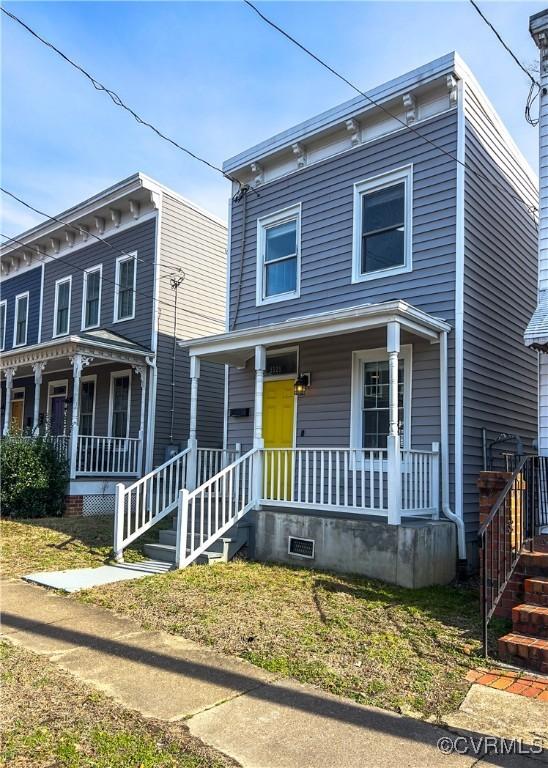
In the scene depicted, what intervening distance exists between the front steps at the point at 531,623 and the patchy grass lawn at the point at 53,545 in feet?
17.7

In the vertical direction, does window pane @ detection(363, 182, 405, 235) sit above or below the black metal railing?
above

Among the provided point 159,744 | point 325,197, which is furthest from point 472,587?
point 325,197

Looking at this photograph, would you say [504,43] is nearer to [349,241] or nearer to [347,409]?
[349,241]

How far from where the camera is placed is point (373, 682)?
13.7 ft

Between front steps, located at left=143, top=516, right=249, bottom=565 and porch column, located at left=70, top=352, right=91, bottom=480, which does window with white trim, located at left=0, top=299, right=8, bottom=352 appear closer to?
porch column, located at left=70, top=352, right=91, bottom=480

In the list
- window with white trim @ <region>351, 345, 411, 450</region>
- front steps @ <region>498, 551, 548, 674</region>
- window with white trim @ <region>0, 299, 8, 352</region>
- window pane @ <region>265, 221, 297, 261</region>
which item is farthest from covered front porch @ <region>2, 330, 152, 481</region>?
front steps @ <region>498, 551, 548, 674</region>

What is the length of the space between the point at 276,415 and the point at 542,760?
767 cm

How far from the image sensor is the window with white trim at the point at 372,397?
9.09 metres

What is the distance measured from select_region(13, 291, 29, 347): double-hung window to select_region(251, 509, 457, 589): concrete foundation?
12839 millimetres

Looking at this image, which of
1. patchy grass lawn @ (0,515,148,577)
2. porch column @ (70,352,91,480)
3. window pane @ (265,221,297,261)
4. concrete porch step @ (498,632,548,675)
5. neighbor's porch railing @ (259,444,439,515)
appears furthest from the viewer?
porch column @ (70,352,91,480)

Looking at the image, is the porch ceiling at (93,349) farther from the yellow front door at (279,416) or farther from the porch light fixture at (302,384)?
the porch light fixture at (302,384)

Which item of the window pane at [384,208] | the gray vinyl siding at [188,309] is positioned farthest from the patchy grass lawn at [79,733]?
the gray vinyl siding at [188,309]

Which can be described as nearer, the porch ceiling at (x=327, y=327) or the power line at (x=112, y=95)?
the power line at (x=112, y=95)

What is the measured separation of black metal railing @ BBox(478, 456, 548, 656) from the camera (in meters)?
4.86
